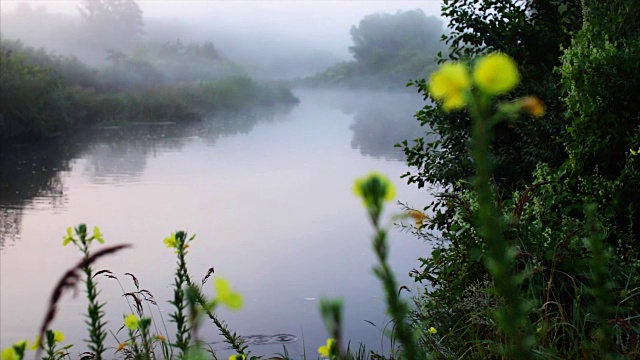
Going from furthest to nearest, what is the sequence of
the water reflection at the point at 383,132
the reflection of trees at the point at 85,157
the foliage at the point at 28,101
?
the foliage at the point at 28,101, the water reflection at the point at 383,132, the reflection of trees at the point at 85,157

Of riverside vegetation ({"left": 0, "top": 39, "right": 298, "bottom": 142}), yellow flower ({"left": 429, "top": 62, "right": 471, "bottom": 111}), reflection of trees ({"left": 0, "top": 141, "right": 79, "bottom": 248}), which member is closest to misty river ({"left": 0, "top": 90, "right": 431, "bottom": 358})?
reflection of trees ({"left": 0, "top": 141, "right": 79, "bottom": 248})

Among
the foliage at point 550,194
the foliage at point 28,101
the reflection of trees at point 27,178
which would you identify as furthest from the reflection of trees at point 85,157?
the foliage at point 550,194

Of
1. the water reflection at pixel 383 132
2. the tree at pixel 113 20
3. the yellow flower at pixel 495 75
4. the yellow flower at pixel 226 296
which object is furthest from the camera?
the tree at pixel 113 20

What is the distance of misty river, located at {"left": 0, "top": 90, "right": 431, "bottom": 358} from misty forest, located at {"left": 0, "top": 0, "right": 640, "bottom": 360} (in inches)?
1.2

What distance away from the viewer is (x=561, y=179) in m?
4.25

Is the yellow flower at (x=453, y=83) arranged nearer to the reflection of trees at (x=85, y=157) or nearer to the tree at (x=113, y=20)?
the reflection of trees at (x=85, y=157)

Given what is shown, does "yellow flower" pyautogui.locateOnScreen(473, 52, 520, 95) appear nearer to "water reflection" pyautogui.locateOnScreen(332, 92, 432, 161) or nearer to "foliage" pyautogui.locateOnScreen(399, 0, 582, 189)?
"foliage" pyautogui.locateOnScreen(399, 0, 582, 189)

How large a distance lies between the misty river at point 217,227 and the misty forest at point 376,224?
0.10 feet

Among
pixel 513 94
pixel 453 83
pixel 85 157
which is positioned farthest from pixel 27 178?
pixel 453 83

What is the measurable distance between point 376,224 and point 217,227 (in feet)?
24.4

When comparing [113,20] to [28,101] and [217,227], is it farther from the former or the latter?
[217,227]

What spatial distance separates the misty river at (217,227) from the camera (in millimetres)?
5289

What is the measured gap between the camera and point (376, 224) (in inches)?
25.7

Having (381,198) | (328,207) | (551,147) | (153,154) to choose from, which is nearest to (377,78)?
(153,154)
